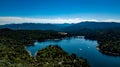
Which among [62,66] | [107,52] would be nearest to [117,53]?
[107,52]

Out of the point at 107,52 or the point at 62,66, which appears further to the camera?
the point at 107,52

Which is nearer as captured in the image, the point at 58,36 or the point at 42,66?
the point at 42,66

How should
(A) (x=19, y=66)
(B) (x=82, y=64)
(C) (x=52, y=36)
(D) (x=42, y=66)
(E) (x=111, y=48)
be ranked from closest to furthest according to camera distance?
(A) (x=19, y=66)
(D) (x=42, y=66)
(B) (x=82, y=64)
(E) (x=111, y=48)
(C) (x=52, y=36)

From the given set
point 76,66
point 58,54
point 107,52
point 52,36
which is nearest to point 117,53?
point 107,52

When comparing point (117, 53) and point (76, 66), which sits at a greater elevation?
point (76, 66)

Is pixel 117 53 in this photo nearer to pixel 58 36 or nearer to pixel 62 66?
pixel 62 66

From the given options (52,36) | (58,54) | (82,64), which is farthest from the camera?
(52,36)

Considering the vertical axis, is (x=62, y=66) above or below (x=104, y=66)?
above

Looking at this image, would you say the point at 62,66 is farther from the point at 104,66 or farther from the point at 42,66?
the point at 104,66

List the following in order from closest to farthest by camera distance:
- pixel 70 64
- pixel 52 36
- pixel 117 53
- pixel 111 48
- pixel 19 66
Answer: pixel 19 66 → pixel 70 64 → pixel 117 53 → pixel 111 48 → pixel 52 36
